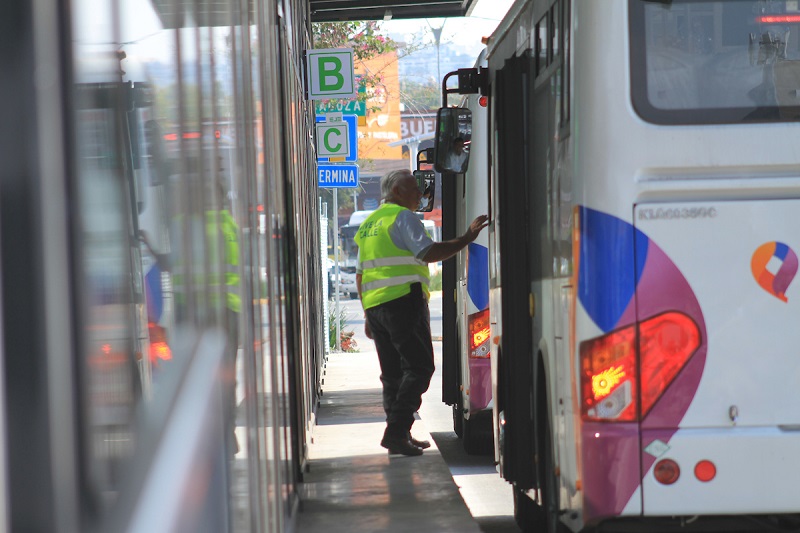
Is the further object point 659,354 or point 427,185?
point 427,185

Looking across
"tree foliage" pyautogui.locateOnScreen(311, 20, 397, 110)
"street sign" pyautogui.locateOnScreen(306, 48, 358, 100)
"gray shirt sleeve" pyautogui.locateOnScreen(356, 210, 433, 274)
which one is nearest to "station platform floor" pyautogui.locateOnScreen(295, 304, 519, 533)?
"gray shirt sleeve" pyautogui.locateOnScreen(356, 210, 433, 274)

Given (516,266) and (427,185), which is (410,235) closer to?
(516,266)

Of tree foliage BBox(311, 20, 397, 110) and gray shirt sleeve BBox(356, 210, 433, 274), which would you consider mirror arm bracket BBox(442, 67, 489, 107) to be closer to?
gray shirt sleeve BBox(356, 210, 433, 274)

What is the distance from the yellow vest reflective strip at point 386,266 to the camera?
813 centimetres

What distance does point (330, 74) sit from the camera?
525 inches

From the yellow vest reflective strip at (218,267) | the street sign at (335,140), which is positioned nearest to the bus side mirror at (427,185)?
the street sign at (335,140)

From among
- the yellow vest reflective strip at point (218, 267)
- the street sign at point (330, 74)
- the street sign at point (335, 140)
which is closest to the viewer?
the yellow vest reflective strip at point (218, 267)

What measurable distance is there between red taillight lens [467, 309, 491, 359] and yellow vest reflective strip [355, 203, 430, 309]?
101cm

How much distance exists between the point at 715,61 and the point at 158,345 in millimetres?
3342

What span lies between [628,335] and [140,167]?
9.88ft

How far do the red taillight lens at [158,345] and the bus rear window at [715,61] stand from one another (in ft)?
9.93

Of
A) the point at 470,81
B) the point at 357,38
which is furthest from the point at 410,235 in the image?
the point at 357,38

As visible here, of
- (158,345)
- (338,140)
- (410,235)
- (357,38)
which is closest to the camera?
(158,345)

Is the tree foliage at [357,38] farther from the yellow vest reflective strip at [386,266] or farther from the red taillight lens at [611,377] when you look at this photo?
the red taillight lens at [611,377]
